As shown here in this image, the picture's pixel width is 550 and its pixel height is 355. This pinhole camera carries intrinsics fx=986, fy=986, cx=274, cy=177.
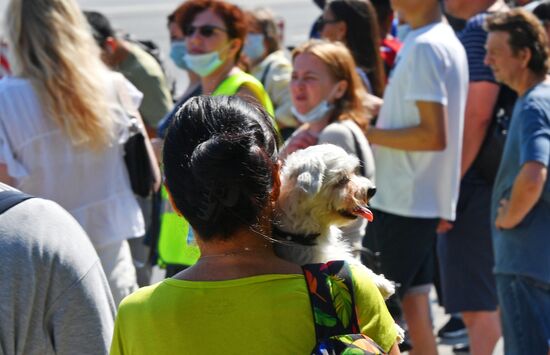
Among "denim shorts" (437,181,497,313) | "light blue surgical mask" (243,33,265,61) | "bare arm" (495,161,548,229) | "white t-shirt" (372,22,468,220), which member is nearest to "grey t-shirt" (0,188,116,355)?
"bare arm" (495,161,548,229)

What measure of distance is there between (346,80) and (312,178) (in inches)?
84.4

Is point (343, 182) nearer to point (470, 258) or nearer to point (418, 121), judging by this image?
point (418, 121)

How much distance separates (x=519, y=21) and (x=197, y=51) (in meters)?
1.46

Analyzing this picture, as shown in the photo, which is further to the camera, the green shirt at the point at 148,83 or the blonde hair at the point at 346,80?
the green shirt at the point at 148,83

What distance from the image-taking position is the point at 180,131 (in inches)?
72.6

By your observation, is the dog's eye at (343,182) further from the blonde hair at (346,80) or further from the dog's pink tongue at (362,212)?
the blonde hair at (346,80)

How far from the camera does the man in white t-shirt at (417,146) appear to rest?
4359 mm

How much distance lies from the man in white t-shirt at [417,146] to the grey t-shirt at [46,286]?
8.17ft

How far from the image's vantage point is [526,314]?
12.7ft

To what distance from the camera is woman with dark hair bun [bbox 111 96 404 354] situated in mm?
1775

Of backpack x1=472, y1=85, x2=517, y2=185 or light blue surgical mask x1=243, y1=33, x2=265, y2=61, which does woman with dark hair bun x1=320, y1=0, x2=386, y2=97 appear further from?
light blue surgical mask x1=243, y1=33, x2=265, y2=61

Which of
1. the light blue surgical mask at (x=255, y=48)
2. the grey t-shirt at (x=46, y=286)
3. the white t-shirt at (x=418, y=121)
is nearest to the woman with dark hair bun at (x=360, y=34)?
the white t-shirt at (x=418, y=121)

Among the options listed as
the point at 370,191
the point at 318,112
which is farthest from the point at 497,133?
the point at 370,191

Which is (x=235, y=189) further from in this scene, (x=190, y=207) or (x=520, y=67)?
(x=520, y=67)
